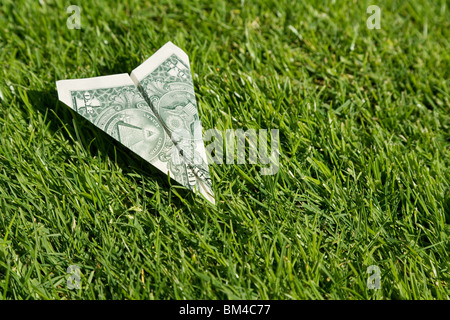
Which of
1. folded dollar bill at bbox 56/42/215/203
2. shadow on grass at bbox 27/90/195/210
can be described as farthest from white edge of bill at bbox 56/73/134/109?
shadow on grass at bbox 27/90/195/210

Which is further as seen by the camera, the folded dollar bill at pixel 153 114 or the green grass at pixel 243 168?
the folded dollar bill at pixel 153 114

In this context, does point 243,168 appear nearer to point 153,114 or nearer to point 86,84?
point 153,114

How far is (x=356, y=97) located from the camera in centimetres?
254

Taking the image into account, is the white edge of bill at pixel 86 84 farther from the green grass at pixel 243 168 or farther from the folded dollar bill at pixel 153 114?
the green grass at pixel 243 168

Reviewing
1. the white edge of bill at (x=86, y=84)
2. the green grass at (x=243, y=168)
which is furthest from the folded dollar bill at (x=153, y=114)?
the green grass at (x=243, y=168)

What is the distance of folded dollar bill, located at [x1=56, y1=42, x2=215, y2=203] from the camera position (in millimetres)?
2027

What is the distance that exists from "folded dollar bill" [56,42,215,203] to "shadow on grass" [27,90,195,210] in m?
0.08

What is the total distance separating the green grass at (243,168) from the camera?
1.78m

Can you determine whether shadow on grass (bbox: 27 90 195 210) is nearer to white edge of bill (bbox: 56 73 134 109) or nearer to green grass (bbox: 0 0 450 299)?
green grass (bbox: 0 0 450 299)

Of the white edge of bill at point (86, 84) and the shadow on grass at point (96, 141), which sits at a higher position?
the white edge of bill at point (86, 84)

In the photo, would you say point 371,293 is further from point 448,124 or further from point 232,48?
point 232,48
